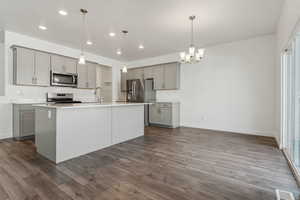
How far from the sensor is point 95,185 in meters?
1.82

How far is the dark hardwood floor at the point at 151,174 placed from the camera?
1.67 m

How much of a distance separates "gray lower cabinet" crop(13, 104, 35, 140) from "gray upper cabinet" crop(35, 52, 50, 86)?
2.60ft

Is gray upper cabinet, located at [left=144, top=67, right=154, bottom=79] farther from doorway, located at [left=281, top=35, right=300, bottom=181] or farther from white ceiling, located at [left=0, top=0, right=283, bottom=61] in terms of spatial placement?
doorway, located at [left=281, top=35, right=300, bottom=181]

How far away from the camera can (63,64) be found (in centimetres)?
456

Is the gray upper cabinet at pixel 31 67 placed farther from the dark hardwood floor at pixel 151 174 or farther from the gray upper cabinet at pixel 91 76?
Result: the dark hardwood floor at pixel 151 174

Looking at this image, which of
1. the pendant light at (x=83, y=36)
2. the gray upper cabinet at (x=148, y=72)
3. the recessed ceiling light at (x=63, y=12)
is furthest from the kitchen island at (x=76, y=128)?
the gray upper cabinet at (x=148, y=72)

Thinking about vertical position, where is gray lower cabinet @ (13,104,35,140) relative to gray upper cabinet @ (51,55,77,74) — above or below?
below

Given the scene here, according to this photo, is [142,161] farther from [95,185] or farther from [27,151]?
[27,151]

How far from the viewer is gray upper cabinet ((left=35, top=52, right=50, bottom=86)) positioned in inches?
159

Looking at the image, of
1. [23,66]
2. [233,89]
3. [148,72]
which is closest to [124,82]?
[148,72]

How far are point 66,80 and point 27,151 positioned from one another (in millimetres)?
2395

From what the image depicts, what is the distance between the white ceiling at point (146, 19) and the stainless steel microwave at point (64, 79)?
39.6 inches

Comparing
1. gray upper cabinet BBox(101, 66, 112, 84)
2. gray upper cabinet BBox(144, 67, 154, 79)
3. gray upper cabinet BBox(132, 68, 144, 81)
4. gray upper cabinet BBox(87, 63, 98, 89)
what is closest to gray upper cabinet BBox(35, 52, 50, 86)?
gray upper cabinet BBox(87, 63, 98, 89)

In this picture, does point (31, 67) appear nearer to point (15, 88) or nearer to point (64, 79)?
point (15, 88)
